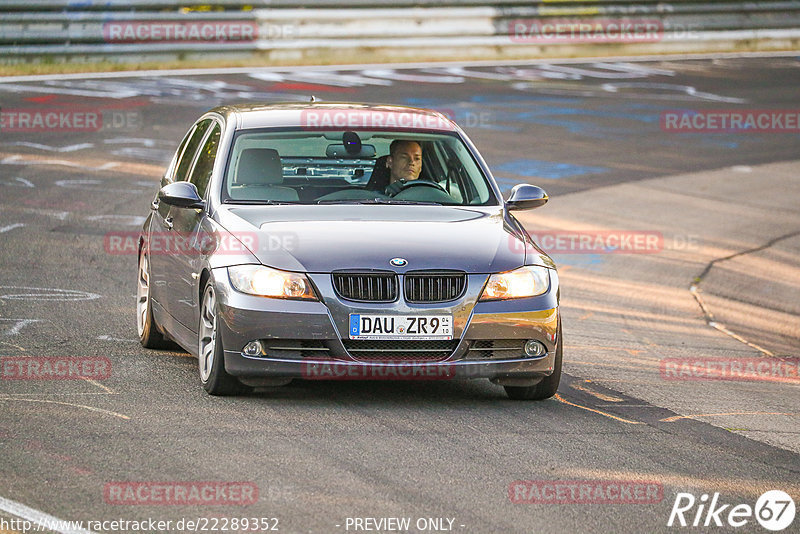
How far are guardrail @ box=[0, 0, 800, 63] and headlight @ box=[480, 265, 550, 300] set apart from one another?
768 inches

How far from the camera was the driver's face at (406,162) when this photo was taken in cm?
935

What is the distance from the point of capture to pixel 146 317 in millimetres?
9656

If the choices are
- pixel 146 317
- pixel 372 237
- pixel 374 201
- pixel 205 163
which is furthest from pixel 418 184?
pixel 146 317

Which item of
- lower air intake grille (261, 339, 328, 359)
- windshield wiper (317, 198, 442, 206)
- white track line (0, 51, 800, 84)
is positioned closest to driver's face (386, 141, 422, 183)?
windshield wiper (317, 198, 442, 206)

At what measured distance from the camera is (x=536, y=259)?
322 inches

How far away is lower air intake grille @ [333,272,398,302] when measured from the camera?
7.69m

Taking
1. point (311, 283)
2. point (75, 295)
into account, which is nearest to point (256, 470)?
point (311, 283)

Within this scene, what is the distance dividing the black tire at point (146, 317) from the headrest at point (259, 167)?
122 cm

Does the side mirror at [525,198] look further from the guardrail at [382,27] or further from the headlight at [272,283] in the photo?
the guardrail at [382,27]

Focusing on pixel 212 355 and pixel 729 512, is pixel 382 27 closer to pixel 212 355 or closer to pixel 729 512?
pixel 212 355

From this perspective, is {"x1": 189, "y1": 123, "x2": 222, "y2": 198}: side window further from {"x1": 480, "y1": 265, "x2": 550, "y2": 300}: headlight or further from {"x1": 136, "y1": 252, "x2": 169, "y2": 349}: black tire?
{"x1": 480, "y1": 265, "x2": 550, "y2": 300}: headlight

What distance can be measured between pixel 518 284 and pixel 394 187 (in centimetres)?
152

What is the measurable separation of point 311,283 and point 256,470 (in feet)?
5.17

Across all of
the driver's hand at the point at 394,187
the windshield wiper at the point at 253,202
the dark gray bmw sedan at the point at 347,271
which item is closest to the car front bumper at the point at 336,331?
the dark gray bmw sedan at the point at 347,271
